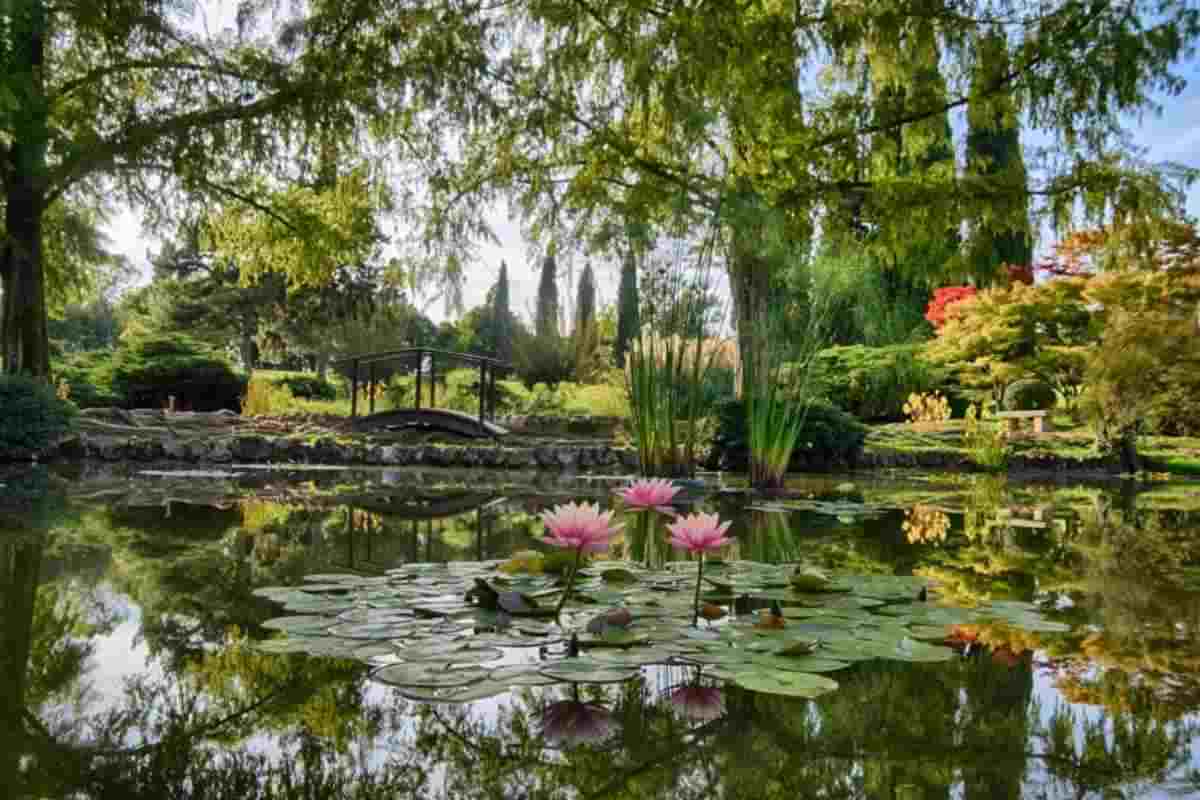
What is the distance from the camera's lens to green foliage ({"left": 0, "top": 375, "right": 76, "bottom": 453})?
566 cm

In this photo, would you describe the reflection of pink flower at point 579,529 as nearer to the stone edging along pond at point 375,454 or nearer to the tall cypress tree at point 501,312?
the stone edging along pond at point 375,454

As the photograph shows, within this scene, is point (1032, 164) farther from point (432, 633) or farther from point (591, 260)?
point (432, 633)

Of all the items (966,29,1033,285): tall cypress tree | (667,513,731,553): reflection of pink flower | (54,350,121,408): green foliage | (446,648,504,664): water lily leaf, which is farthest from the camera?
(54,350,121,408): green foliage

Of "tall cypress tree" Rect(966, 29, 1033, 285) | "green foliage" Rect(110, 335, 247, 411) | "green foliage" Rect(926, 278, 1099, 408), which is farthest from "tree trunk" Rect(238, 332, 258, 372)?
"tall cypress tree" Rect(966, 29, 1033, 285)

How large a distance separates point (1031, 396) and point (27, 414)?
38.3ft

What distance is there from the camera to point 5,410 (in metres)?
5.65

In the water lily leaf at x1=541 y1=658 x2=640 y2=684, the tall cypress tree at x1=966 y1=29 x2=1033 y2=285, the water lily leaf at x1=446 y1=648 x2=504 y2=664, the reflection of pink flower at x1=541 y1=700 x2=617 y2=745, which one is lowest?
the reflection of pink flower at x1=541 y1=700 x2=617 y2=745

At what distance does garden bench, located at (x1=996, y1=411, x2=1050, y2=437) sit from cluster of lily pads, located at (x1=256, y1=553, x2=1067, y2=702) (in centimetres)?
943

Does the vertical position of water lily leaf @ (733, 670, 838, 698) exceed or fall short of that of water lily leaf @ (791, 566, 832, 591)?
it falls short

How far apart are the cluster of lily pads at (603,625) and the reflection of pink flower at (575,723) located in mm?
80

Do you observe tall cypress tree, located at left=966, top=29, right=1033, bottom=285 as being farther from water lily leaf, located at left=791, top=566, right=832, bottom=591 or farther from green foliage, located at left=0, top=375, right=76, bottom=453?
green foliage, located at left=0, top=375, right=76, bottom=453

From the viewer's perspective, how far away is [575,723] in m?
1.02

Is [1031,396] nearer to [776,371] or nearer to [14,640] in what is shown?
[776,371]

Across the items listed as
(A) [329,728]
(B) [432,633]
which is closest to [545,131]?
(B) [432,633]
